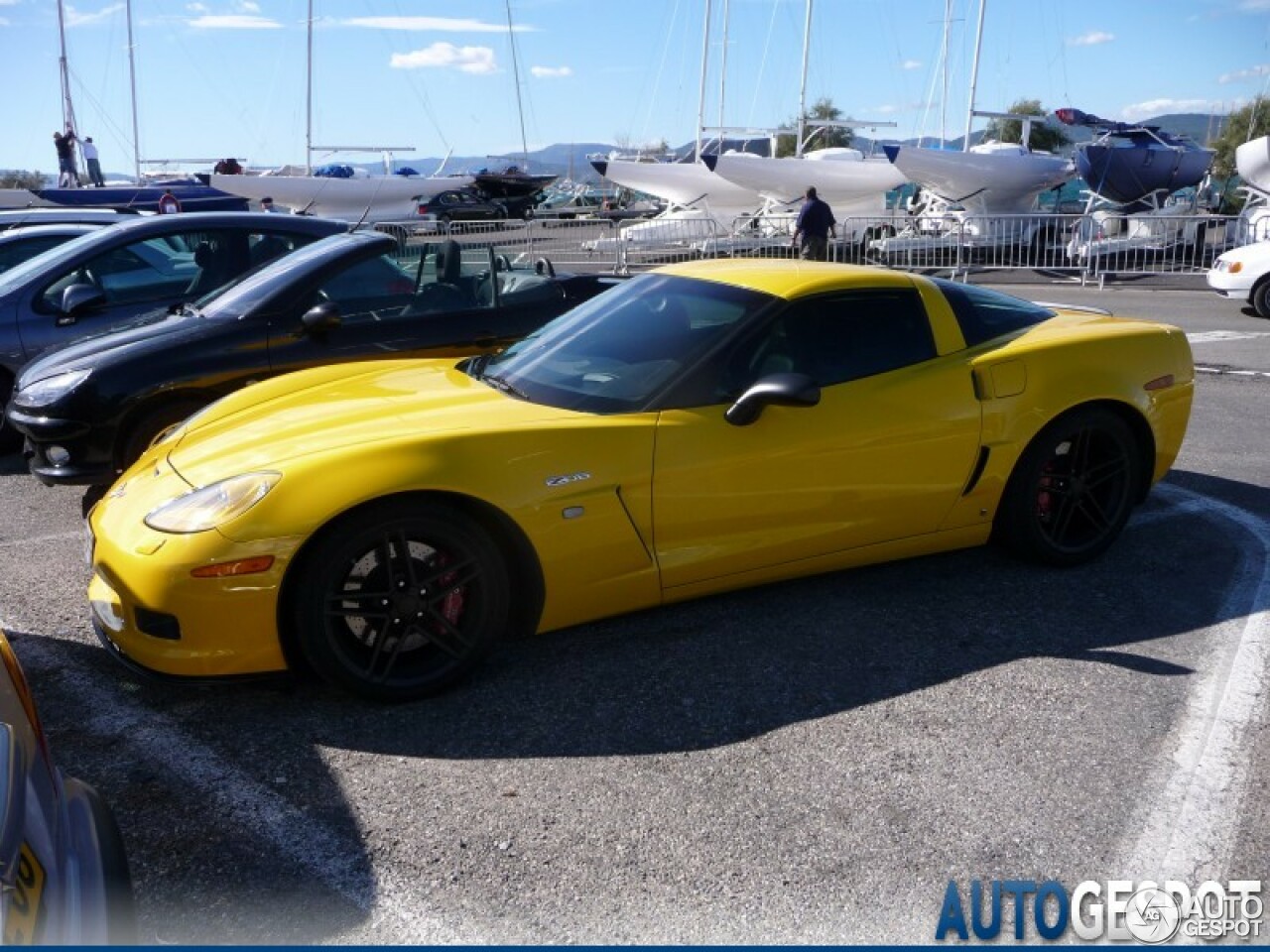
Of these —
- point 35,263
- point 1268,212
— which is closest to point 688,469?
point 35,263

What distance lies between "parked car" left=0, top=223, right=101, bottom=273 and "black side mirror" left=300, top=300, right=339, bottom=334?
395 centimetres

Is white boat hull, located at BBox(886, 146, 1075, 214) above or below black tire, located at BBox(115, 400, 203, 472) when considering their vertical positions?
above

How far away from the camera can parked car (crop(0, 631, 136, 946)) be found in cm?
180

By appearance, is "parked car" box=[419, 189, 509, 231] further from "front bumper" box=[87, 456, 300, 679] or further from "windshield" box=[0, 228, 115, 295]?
"front bumper" box=[87, 456, 300, 679]

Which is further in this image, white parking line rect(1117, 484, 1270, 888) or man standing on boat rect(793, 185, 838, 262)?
man standing on boat rect(793, 185, 838, 262)

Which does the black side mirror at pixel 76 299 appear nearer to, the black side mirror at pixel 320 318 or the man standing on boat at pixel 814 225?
the black side mirror at pixel 320 318

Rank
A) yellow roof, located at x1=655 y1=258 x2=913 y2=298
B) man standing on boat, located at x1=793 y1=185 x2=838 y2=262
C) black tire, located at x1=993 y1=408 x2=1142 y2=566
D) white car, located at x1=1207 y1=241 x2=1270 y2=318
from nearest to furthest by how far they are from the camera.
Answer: yellow roof, located at x1=655 y1=258 x2=913 y2=298, black tire, located at x1=993 y1=408 x2=1142 y2=566, white car, located at x1=1207 y1=241 x2=1270 y2=318, man standing on boat, located at x1=793 y1=185 x2=838 y2=262

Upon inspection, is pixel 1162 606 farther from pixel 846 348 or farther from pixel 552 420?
pixel 552 420

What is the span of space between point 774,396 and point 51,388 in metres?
3.82

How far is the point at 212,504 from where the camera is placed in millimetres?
3641

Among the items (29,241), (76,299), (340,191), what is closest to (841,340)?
(76,299)

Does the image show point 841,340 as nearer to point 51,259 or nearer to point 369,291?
point 369,291

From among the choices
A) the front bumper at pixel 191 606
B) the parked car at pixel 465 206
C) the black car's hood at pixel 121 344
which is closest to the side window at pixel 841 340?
the front bumper at pixel 191 606

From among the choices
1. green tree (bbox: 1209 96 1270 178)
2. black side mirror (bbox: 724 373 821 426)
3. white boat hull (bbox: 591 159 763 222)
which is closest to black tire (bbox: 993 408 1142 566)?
black side mirror (bbox: 724 373 821 426)
